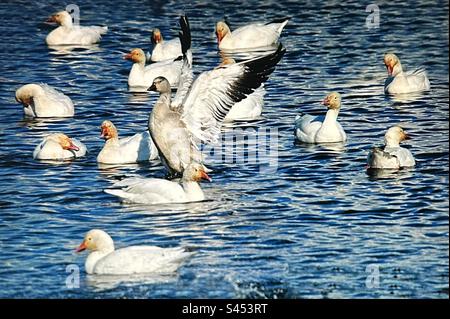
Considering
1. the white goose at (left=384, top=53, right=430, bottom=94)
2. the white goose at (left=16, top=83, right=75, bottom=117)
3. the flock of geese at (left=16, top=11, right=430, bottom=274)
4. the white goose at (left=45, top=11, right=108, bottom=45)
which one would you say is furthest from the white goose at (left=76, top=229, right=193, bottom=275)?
the white goose at (left=45, top=11, right=108, bottom=45)

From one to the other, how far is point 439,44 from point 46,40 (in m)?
7.33

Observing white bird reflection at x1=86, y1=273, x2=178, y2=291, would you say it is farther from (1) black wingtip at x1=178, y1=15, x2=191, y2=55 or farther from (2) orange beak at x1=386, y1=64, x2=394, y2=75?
(2) orange beak at x1=386, y1=64, x2=394, y2=75

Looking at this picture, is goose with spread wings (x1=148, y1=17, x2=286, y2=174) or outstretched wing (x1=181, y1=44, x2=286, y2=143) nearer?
goose with spread wings (x1=148, y1=17, x2=286, y2=174)

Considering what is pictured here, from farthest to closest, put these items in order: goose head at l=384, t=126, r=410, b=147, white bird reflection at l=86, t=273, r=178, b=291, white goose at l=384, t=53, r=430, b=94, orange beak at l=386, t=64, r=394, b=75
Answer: orange beak at l=386, t=64, r=394, b=75
white goose at l=384, t=53, r=430, b=94
goose head at l=384, t=126, r=410, b=147
white bird reflection at l=86, t=273, r=178, b=291

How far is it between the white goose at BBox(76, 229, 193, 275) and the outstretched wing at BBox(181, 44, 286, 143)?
4.25 m

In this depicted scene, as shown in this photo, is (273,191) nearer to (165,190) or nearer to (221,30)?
(165,190)

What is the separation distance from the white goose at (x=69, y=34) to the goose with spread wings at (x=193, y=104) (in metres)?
8.45


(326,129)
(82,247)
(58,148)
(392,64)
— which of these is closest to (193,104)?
(58,148)

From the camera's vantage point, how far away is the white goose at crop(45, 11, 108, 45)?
27094 millimetres

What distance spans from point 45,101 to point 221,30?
5152 mm

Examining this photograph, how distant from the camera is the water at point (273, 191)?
14.4m

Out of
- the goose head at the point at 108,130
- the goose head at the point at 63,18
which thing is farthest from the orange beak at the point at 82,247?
the goose head at the point at 63,18

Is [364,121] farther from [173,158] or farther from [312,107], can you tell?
[173,158]
